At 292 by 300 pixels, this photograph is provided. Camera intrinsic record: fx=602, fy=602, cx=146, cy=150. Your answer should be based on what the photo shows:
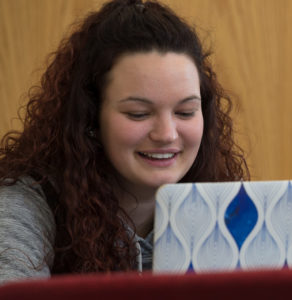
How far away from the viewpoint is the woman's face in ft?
2.88

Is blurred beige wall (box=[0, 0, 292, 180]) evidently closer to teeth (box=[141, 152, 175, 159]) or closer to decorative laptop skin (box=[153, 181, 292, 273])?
teeth (box=[141, 152, 175, 159])

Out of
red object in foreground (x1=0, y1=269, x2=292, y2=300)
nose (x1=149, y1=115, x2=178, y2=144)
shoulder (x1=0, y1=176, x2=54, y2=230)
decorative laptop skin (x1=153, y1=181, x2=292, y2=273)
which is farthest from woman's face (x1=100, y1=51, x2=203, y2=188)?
red object in foreground (x1=0, y1=269, x2=292, y2=300)

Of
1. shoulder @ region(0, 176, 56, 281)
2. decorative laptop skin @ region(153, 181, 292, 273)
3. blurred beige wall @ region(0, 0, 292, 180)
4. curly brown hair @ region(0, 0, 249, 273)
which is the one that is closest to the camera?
decorative laptop skin @ region(153, 181, 292, 273)

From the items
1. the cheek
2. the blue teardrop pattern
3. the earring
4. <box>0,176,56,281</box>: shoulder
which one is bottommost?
<box>0,176,56,281</box>: shoulder

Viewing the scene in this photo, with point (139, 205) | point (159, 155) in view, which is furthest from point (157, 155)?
point (139, 205)

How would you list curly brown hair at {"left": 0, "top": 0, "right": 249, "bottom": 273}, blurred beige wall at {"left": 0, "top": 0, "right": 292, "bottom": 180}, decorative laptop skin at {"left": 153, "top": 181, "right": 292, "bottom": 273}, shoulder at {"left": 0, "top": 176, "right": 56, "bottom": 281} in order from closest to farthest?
decorative laptop skin at {"left": 153, "top": 181, "right": 292, "bottom": 273}
shoulder at {"left": 0, "top": 176, "right": 56, "bottom": 281}
curly brown hair at {"left": 0, "top": 0, "right": 249, "bottom": 273}
blurred beige wall at {"left": 0, "top": 0, "right": 292, "bottom": 180}

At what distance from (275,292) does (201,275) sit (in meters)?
0.03

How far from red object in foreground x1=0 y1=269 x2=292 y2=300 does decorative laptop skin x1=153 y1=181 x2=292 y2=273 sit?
28 cm

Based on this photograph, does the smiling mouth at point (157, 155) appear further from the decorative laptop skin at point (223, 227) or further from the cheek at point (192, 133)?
the decorative laptop skin at point (223, 227)

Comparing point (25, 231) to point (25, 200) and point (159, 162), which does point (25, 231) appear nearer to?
point (25, 200)

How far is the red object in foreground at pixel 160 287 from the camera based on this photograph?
0.23 m

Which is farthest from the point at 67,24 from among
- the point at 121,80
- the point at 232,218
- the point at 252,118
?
the point at 232,218

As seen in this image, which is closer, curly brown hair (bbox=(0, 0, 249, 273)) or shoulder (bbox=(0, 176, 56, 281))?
shoulder (bbox=(0, 176, 56, 281))

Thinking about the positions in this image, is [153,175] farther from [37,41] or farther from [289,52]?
[289,52]
